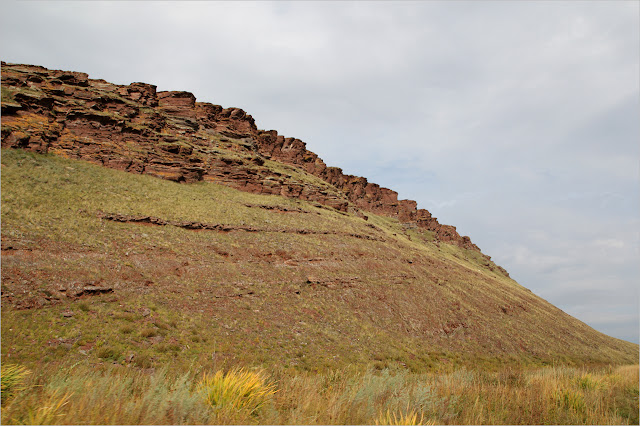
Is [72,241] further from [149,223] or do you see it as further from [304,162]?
[304,162]

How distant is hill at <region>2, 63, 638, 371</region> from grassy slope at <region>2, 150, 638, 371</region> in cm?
13

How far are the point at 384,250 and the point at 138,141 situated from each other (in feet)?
130

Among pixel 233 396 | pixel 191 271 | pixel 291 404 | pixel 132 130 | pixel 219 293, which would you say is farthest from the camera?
pixel 132 130

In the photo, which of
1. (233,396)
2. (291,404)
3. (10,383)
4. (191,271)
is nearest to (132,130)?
(191,271)

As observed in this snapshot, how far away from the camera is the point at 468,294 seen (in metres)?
36.9

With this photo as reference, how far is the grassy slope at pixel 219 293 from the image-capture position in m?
14.9

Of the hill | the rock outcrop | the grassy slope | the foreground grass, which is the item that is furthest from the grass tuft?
the rock outcrop

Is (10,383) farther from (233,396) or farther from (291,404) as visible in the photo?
(291,404)

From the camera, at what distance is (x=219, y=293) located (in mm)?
21359

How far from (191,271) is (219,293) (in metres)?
3.18

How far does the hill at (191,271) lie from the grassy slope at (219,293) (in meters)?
0.13

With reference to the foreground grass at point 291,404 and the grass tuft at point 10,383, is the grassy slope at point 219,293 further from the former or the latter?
the grass tuft at point 10,383

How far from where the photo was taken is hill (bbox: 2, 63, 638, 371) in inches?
611

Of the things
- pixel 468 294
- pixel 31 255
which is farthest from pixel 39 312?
pixel 468 294
